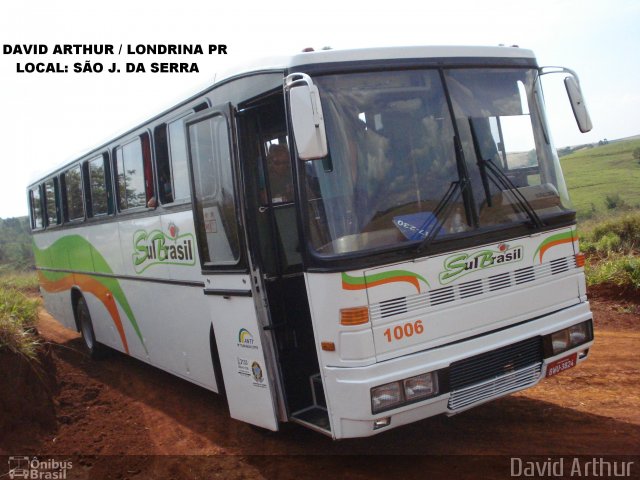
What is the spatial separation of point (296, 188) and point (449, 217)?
116 centimetres

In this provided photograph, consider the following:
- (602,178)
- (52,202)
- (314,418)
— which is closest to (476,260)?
(314,418)

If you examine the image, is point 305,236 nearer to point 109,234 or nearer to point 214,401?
point 214,401

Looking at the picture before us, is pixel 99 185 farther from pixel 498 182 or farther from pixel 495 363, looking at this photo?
pixel 495 363

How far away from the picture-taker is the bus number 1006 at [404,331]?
4766mm

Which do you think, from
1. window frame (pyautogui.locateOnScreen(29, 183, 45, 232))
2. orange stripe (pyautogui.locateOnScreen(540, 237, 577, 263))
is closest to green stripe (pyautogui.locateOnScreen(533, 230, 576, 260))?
orange stripe (pyautogui.locateOnScreen(540, 237, 577, 263))

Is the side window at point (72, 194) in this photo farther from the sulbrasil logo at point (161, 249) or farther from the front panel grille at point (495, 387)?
the front panel grille at point (495, 387)

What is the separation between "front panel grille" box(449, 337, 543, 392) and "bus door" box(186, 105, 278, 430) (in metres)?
1.54

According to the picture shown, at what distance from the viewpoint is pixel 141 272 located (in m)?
8.51

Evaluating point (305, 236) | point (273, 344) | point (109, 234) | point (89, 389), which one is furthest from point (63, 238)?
point (305, 236)

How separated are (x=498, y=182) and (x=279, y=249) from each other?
193cm

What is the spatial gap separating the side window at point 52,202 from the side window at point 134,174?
3854 mm

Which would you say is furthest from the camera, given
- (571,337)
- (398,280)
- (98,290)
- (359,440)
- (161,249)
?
(98,290)

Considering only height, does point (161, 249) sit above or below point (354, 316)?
above

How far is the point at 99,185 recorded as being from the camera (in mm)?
9930
